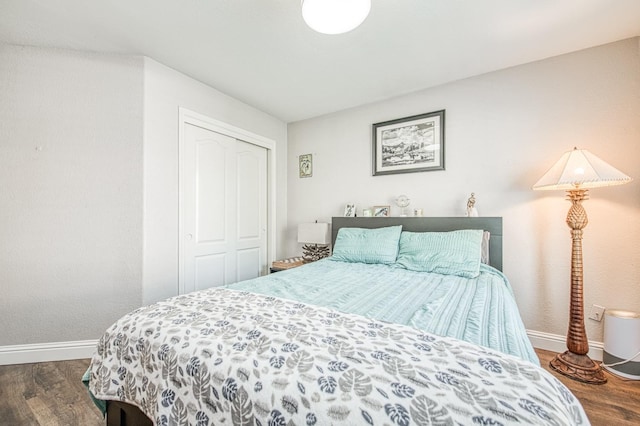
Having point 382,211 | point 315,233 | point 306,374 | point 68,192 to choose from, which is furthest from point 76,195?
point 382,211

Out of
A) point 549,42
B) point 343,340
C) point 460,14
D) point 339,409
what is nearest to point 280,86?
point 460,14

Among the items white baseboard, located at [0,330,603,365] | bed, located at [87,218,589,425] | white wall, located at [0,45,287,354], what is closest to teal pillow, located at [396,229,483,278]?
bed, located at [87,218,589,425]

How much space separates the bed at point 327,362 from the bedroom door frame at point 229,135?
4.07ft

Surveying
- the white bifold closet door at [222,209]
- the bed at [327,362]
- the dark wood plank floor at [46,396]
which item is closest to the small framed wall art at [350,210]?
the white bifold closet door at [222,209]

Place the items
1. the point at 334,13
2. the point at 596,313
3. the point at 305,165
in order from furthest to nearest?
1. the point at 305,165
2. the point at 596,313
3. the point at 334,13

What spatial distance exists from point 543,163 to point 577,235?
26.4 inches

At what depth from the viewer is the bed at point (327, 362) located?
0.61 metres

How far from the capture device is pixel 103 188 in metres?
2.18

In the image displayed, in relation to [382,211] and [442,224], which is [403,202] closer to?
[382,211]

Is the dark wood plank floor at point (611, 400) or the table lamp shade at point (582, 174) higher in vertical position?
the table lamp shade at point (582, 174)

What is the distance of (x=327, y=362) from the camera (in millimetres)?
754

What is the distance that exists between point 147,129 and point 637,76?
152 inches

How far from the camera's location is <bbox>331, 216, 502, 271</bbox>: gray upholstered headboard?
2303mm

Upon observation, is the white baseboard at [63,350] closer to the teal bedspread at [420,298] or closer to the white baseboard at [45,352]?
the white baseboard at [45,352]
